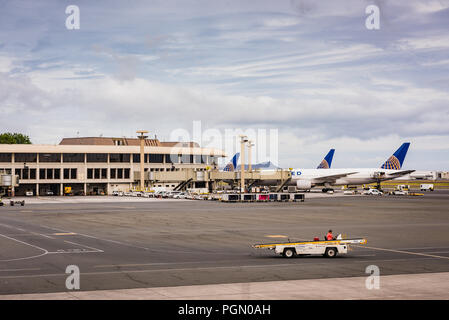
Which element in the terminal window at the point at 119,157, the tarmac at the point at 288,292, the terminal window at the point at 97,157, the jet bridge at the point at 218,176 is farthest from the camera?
the terminal window at the point at 119,157

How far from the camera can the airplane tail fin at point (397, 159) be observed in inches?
6821

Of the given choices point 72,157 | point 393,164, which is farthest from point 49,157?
point 393,164

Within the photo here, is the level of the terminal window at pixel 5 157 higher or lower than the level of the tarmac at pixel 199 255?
higher

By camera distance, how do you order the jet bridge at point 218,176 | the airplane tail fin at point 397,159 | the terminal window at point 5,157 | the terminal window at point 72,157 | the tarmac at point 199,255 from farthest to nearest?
the terminal window at point 72,157 < the airplane tail fin at point 397,159 < the terminal window at point 5,157 < the jet bridge at point 218,176 < the tarmac at point 199,255

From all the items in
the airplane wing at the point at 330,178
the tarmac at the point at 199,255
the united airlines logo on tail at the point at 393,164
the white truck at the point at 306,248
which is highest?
the united airlines logo on tail at the point at 393,164

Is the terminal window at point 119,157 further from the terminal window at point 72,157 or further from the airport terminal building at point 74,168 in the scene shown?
the terminal window at point 72,157

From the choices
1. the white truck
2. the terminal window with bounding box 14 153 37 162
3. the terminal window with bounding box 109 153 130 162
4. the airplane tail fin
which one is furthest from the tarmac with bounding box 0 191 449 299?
the terminal window with bounding box 109 153 130 162

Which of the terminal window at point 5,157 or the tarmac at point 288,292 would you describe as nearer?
the tarmac at point 288,292

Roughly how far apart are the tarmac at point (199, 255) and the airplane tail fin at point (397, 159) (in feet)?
360

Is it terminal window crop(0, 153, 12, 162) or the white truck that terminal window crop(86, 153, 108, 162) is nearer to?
terminal window crop(0, 153, 12, 162)

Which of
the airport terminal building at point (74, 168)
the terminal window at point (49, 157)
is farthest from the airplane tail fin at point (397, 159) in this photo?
the terminal window at point (49, 157)

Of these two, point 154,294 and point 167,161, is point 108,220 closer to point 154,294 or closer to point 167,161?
point 154,294

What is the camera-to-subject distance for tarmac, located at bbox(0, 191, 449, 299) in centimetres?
2788

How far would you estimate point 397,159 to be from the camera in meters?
175
